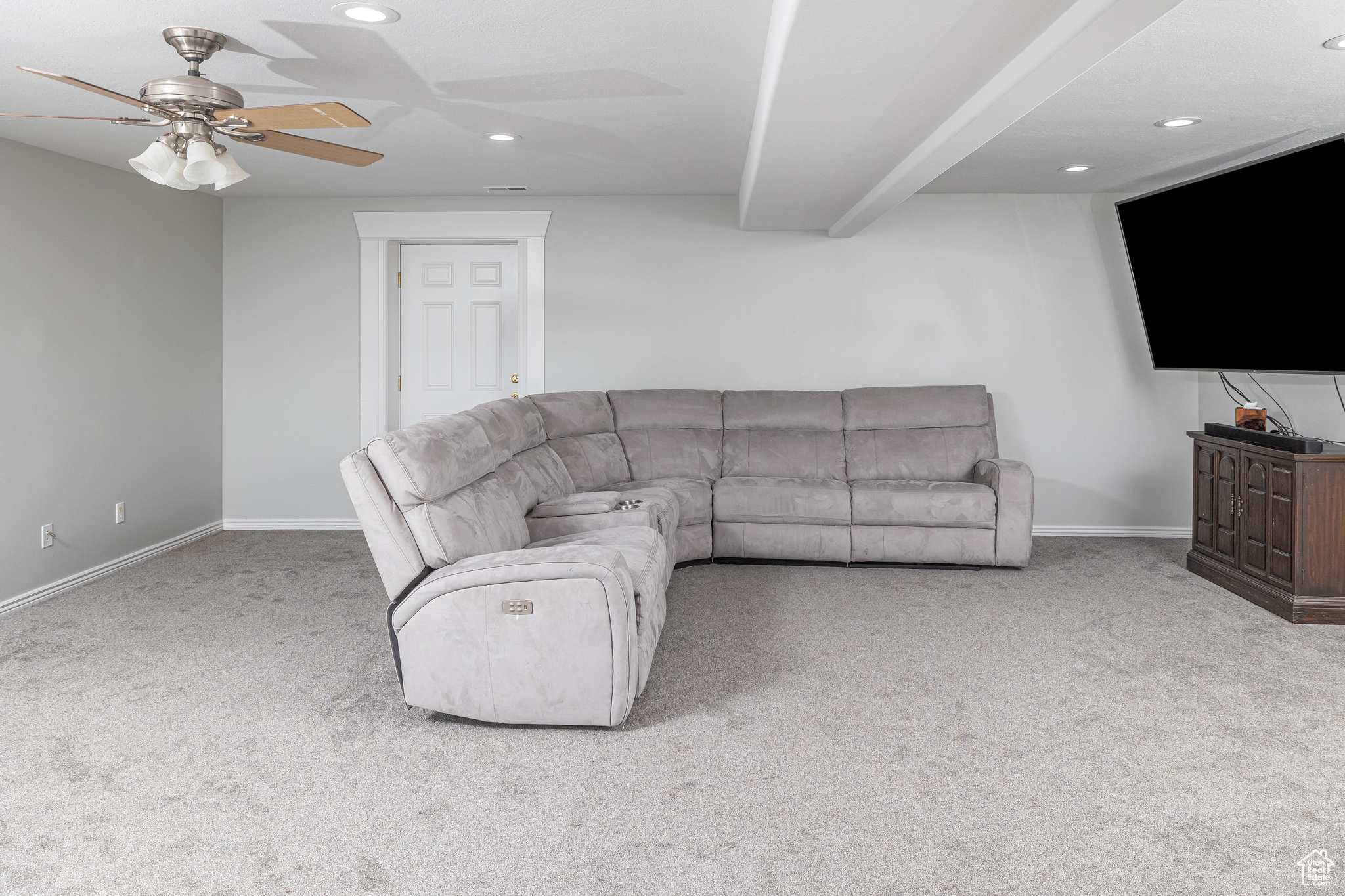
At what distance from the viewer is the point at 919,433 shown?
16.8 feet

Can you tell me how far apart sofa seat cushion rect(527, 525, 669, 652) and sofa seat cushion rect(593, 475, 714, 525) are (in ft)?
3.43

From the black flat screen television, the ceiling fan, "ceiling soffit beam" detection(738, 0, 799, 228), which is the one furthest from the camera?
the black flat screen television

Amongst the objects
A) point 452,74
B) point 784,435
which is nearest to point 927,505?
point 784,435

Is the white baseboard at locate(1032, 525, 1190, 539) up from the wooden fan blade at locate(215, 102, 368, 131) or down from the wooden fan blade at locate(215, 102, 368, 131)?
down

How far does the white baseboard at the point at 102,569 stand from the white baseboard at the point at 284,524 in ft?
0.36

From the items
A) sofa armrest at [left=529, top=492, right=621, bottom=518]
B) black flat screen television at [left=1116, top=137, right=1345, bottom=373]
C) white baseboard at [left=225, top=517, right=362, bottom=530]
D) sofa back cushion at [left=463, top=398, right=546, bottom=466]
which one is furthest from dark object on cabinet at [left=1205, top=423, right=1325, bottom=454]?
white baseboard at [left=225, top=517, right=362, bottom=530]

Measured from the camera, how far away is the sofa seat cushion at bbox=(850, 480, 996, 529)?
4586 millimetres

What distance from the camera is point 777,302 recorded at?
220 inches

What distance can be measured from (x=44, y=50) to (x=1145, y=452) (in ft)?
19.3

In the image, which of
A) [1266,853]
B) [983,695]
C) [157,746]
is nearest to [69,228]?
[157,746]

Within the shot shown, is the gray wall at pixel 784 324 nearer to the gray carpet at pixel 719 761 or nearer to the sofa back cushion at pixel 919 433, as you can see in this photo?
the sofa back cushion at pixel 919 433

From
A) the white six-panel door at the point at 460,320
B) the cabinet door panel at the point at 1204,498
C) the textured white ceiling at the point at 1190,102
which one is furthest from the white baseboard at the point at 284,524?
the cabinet door panel at the point at 1204,498

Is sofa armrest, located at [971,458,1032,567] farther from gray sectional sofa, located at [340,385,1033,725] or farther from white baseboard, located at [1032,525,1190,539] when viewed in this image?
white baseboard, located at [1032,525,1190,539]

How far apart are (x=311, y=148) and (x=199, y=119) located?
13.7 inches
